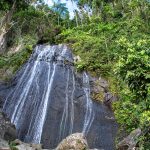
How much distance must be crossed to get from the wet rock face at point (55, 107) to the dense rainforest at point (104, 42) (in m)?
1.09

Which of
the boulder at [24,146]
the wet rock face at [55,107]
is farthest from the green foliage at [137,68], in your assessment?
the wet rock face at [55,107]

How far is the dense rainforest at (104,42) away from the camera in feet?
41.0

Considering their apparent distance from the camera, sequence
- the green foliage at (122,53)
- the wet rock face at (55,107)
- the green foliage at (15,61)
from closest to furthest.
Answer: the green foliage at (122,53) → the wet rock face at (55,107) → the green foliage at (15,61)

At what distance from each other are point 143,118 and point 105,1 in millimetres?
→ 37464

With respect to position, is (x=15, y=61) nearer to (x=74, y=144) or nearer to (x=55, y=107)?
(x=55, y=107)

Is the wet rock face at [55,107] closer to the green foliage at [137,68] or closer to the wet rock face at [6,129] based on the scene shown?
the wet rock face at [6,129]

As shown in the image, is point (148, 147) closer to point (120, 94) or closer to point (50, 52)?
point (120, 94)

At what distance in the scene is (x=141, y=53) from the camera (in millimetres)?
12359

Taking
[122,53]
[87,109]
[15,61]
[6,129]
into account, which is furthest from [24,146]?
[15,61]

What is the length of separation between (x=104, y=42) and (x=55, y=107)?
369 inches

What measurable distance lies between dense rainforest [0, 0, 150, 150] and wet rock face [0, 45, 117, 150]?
→ 3.57 ft

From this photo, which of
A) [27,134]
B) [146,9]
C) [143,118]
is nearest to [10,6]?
[143,118]

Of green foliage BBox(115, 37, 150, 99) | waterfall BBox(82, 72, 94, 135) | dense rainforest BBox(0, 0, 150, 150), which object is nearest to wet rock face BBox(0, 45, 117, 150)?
waterfall BBox(82, 72, 94, 135)

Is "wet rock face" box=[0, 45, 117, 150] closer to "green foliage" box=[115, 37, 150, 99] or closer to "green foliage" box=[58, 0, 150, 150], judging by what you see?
"green foliage" box=[58, 0, 150, 150]
